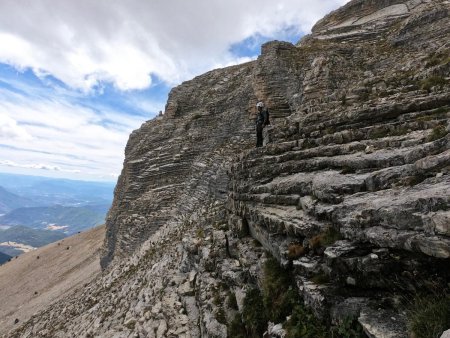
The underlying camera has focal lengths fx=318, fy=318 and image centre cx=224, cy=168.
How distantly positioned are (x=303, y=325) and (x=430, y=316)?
3350 millimetres

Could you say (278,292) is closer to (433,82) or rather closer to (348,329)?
(348,329)

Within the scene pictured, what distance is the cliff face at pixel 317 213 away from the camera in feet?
23.0

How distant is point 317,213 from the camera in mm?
9438

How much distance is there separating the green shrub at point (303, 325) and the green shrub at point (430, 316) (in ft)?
7.54

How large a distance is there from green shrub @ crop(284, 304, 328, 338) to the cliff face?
0.19 metres

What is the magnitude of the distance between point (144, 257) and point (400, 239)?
24.6 m

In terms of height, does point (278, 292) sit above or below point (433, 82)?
below

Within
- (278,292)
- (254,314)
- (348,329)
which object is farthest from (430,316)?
(254,314)

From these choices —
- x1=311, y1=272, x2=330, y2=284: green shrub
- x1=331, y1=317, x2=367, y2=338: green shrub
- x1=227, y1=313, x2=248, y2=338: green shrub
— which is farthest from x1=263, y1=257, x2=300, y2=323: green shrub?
x1=331, y1=317, x2=367, y2=338: green shrub

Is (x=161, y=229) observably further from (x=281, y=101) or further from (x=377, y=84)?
(x=377, y=84)

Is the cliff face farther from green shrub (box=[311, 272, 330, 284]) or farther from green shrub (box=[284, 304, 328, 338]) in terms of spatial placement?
green shrub (box=[284, 304, 328, 338])

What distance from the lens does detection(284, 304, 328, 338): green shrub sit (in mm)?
7706

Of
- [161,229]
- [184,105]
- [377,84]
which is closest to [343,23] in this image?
[184,105]

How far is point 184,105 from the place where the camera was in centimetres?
4744
